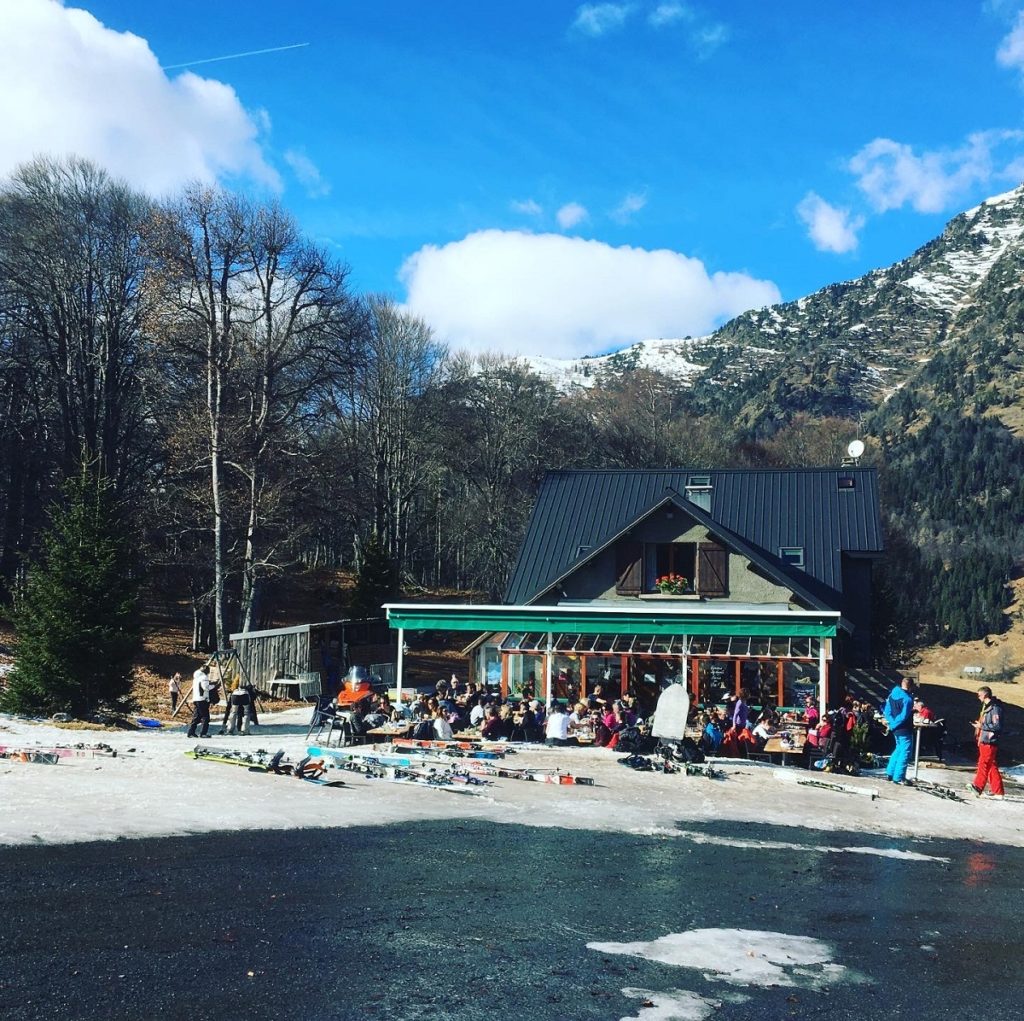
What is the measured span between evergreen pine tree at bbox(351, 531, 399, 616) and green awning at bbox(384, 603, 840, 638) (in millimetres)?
15526

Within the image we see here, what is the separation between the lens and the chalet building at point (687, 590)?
23438mm

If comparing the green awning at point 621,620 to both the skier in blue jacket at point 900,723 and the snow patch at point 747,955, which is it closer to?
the skier in blue jacket at point 900,723

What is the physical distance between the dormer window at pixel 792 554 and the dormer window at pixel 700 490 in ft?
9.51

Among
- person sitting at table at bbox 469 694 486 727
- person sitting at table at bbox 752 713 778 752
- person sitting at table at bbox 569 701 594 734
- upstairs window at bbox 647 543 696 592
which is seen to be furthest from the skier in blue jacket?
upstairs window at bbox 647 543 696 592

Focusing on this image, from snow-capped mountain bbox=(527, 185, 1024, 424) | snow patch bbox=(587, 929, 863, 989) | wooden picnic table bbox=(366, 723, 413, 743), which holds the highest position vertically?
snow-capped mountain bbox=(527, 185, 1024, 424)

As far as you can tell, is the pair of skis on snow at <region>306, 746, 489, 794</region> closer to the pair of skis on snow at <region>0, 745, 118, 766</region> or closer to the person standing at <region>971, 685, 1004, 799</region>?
the pair of skis on snow at <region>0, 745, 118, 766</region>

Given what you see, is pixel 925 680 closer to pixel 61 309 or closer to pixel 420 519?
pixel 420 519

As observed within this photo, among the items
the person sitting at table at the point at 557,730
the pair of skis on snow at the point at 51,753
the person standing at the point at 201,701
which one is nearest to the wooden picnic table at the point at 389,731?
the person sitting at table at the point at 557,730

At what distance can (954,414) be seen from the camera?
125 metres

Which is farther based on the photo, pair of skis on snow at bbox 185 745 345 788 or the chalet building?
the chalet building

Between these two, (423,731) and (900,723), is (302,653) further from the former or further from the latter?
(900,723)

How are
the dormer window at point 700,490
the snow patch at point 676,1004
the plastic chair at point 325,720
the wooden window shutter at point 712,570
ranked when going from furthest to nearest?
the dormer window at point 700,490, the wooden window shutter at point 712,570, the plastic chair at point 325,720, the snow patch at point 676,1004

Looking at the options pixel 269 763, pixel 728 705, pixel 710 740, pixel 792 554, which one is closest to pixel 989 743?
pixel 710 740

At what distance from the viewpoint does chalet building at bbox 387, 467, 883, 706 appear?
23438 mm
